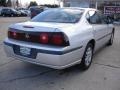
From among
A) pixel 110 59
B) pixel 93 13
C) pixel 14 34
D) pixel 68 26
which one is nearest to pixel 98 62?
pixel 110 59

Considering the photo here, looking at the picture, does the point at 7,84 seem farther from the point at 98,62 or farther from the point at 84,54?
the point at 98,62

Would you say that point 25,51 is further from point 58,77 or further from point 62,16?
point 62,16

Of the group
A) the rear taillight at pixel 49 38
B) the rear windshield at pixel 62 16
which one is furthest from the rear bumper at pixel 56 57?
the rear windshield at pixel 62 16

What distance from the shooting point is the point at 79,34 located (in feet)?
15.4

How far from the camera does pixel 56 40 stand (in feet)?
13.8

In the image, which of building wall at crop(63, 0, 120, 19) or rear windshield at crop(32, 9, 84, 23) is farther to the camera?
building wall at crop(63, 0, 120, 19)

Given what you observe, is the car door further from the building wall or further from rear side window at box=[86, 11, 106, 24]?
the building wall

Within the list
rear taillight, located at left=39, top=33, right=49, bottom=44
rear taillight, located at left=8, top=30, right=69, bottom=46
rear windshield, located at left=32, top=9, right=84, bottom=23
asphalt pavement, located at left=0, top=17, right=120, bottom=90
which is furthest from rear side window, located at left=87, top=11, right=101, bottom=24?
rear taillight, located at left=39, top=33, right=49, bottom=44

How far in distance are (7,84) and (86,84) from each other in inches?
64.8

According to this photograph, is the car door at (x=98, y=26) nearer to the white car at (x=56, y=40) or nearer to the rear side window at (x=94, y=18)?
the rear side window at (x=94, y=18)

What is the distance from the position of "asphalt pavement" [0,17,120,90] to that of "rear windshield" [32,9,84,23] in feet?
4.04

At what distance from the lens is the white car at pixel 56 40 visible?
13.9 feet

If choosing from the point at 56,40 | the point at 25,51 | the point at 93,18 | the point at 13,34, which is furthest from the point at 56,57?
the point at 93,18

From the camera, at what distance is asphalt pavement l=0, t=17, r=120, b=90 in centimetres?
433
